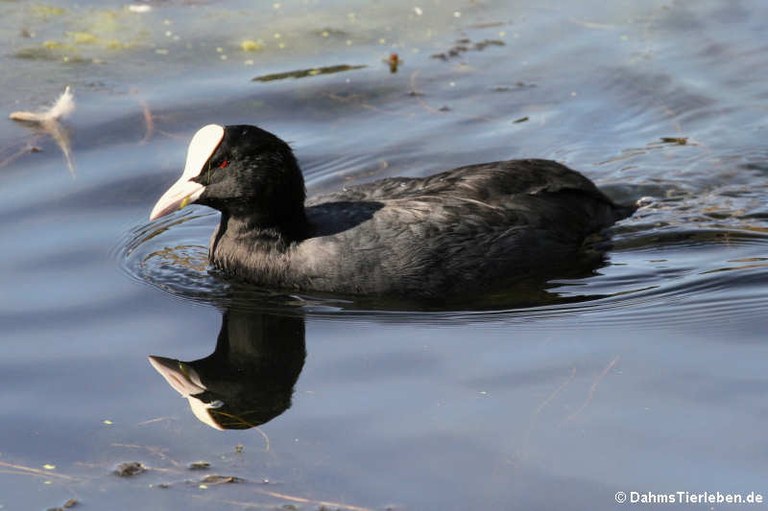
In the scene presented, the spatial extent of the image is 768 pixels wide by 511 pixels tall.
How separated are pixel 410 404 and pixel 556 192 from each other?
2.00m

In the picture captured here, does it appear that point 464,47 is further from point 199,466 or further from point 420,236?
point 199,466

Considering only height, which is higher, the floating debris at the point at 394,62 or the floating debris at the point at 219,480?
the floating debris at the point at 394,62

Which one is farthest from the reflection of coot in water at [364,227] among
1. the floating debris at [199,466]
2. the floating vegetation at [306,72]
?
the floating vegetation at [306,72]

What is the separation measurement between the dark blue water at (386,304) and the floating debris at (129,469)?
0.04 meters

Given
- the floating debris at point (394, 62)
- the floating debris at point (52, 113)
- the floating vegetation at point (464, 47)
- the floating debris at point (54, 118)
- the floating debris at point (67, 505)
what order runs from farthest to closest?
the floating vegetation at point (464, 47) < the floating debris at point (394, 62) < the floating debris at point (52, 113) < the floating debris at point (54, 118) < the floating debris at point (67, 505)

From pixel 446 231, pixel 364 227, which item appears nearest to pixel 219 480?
pixel 364 227

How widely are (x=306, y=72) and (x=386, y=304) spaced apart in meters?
3.29

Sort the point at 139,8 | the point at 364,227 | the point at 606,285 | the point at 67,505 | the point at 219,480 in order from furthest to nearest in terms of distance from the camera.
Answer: the point at 139,8, the point at 606,285, the point at 364,227, the point at 219,480, the point at 67,505

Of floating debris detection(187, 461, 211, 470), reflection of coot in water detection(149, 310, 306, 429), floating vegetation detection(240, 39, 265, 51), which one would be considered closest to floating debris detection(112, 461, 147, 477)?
floating debris detection(187, 461, 211, 470)

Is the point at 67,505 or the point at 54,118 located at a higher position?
the point at 54,118

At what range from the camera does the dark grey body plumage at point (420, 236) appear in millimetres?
6023

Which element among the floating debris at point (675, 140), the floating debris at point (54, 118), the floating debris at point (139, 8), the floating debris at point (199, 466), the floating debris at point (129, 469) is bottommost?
the floating debris at point (199, 466)

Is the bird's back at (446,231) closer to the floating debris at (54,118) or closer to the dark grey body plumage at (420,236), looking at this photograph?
the dark grey body plumage at (420,236)

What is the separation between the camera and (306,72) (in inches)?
348
